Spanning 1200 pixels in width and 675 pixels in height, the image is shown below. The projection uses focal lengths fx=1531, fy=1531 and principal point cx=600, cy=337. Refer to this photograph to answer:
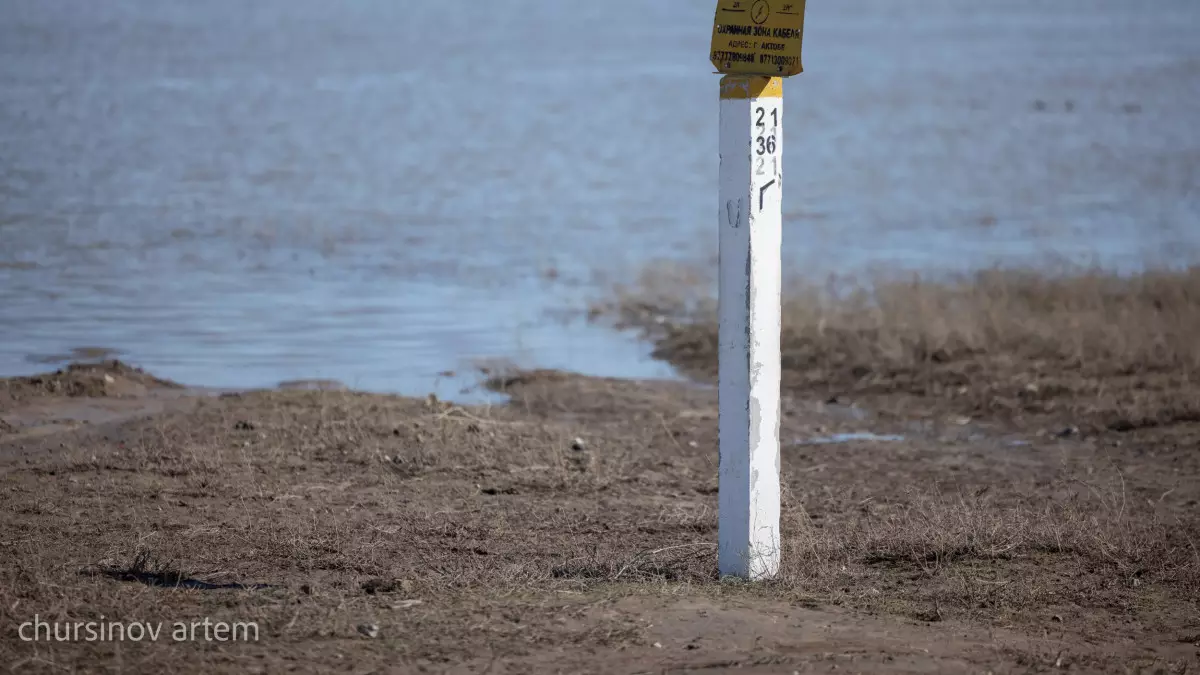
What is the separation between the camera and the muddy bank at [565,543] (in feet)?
18.6

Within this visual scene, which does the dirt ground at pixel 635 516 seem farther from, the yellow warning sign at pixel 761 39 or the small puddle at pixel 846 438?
the yellow warning sign at pixel 761 39

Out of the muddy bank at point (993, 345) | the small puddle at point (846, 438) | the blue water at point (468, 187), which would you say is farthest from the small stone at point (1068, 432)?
the blue water at point (468, 187)

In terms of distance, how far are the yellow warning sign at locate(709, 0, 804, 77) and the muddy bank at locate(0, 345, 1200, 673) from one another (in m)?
2.18

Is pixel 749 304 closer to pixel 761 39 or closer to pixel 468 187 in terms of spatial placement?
pixel 761 39

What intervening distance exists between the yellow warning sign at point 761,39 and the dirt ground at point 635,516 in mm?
2182

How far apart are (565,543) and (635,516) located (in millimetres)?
781

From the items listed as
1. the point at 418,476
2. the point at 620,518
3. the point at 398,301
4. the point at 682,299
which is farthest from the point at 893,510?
the point at 398,301

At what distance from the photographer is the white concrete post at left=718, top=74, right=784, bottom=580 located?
633cm

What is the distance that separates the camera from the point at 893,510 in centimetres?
862

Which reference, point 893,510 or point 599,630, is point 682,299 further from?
point 599,630

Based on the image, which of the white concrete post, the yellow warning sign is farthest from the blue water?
the yellow warning sign

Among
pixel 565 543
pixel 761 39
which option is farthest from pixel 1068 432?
pixel 761 39

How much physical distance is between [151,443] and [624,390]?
4.20 metres

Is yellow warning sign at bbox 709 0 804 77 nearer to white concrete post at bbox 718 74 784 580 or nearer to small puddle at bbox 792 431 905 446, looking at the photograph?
white concrete post at bbox 718 74 784 580
